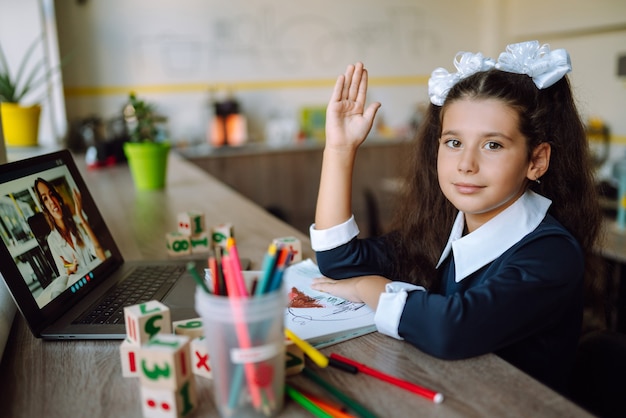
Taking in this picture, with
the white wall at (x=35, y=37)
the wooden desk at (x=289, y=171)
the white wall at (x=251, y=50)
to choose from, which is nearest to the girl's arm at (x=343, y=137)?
the white wall at (x=35, y=37)

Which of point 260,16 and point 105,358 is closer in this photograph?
point 105,358

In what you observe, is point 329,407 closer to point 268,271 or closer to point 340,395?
point 340,395

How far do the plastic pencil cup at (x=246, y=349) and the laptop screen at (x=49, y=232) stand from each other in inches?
14.9

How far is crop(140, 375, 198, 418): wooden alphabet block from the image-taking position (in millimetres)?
619

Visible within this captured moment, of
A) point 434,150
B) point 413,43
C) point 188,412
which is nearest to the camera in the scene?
point 188,412

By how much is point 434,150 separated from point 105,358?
78 cm

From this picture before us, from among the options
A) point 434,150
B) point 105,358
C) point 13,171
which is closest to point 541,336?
point 434,150

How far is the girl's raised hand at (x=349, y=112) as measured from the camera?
102 centimetres

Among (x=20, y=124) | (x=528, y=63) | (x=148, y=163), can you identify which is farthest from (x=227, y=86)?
(x=528, y=63)

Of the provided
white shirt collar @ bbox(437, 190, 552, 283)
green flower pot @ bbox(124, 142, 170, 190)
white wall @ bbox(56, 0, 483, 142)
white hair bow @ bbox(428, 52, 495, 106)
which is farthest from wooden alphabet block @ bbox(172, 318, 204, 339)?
white wall @ bbox(56, 0, 483, 142)

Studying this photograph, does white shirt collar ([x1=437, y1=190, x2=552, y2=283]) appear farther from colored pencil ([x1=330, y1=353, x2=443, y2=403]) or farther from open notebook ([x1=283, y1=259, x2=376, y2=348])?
colored pencil ([x1=330, y1=353, x2=443, y2=403])

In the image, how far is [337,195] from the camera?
3.36ft

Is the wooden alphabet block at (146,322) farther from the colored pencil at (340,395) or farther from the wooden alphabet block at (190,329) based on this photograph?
the colored pencil at (340,395)

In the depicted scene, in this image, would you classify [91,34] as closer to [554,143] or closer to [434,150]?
[434,150]
